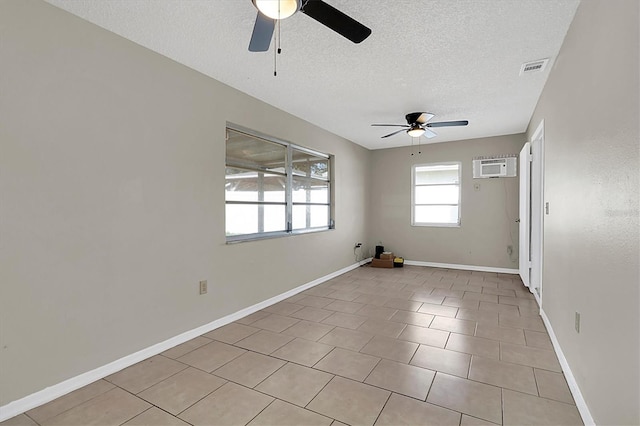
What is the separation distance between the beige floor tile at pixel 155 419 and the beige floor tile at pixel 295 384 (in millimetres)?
525

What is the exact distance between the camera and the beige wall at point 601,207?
4.11ft

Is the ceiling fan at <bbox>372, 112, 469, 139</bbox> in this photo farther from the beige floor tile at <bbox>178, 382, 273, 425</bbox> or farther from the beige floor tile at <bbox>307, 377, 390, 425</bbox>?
the beige floor tile at <bbox>178, 382, 273, 425</bbox>

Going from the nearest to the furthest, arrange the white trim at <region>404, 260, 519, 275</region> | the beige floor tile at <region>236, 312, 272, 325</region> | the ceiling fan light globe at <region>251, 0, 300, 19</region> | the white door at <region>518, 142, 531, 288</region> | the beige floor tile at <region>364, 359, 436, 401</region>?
the ceiling fan light globe at <region>251, 0, 300, 19</region>
the beige floor tile at <region>364, 359, 436, 401</region>
the beige floor tile at <region>236, 312, 272, 325</region>
the white door at <region>518, 142, 531, 288</region>
the white trim at <region>404, 260, 519, 275</region>

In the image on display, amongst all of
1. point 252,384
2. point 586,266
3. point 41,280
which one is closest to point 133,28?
point 41,280

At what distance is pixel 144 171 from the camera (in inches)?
103

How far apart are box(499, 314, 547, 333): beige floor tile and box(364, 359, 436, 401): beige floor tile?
1473 millimetres

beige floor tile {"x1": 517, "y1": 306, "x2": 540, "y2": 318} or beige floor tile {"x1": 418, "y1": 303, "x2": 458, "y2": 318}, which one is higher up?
beige floor tile {"x1": 517, "y1": 306, "x2": 540, "y2": 318}

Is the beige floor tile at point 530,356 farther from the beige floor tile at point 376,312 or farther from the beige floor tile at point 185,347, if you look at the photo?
the beige floor tile at point 185,347

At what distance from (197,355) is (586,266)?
2.83 meters

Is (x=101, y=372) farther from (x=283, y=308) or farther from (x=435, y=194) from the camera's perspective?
(x=435, y=194)

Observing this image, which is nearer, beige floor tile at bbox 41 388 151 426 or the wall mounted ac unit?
beige floor tile at bbox 41 388 151 426

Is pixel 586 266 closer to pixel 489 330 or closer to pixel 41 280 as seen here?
pixel 489 330

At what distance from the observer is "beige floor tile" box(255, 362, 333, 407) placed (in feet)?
6.77

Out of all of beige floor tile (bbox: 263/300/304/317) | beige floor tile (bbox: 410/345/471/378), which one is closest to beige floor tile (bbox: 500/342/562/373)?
beige floor tile (bbox: 410/345/471/378)
